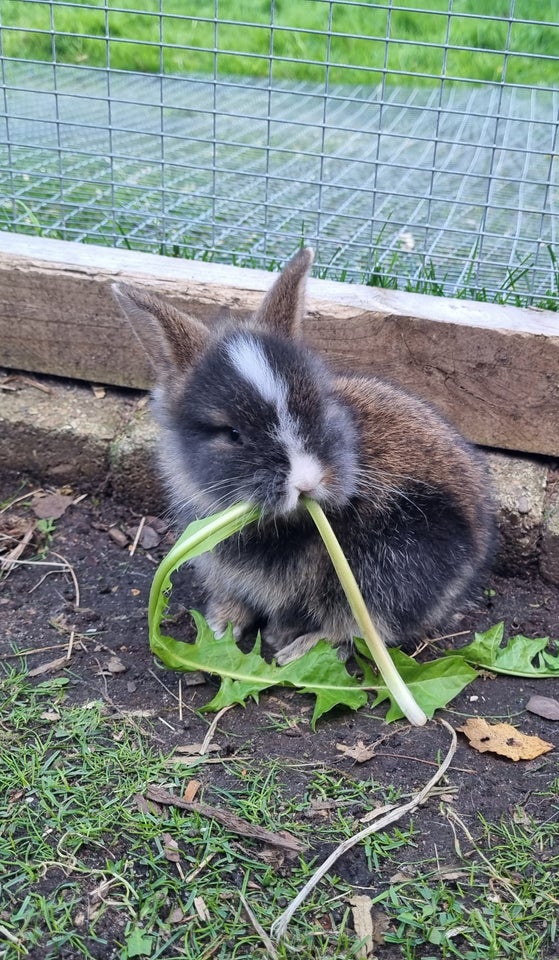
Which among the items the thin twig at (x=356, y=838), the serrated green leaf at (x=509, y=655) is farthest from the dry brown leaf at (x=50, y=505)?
the thin twig at (x=356, y=838)

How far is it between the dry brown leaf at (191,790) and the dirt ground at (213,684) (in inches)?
1.1

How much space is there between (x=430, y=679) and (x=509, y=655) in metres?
0.35

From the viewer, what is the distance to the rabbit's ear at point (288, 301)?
3.08 meters

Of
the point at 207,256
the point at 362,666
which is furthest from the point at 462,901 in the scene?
the point at 207,256

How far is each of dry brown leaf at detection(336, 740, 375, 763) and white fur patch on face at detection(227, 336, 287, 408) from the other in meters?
0.97

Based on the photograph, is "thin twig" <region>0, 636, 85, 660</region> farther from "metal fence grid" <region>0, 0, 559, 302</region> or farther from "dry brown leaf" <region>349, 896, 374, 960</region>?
"metal fence grid" <region>0, 0, 559, 302</region>

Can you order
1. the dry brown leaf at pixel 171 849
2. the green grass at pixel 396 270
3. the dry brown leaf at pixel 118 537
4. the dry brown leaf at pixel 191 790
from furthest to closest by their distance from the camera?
1. the green grass at pixel 396 270
2. the dry brown leaf at pixel 118 537
3. the dry brown leaf at pixel 191 790
4. the dry brown leaf at pixel 171 849

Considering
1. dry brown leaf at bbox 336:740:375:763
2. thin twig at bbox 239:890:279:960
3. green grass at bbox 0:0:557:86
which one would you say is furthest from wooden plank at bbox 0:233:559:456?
green grass at bbox 0:0:557:86

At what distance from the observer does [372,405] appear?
3186 millimetres

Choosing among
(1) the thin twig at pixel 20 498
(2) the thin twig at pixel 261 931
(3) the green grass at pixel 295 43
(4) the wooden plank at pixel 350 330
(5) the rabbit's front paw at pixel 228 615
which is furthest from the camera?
(3) the green grass at pixel 295 43

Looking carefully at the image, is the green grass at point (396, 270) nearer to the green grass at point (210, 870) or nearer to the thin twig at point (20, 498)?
the thin twig at point (20, 498)

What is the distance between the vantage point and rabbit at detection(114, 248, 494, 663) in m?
2.74

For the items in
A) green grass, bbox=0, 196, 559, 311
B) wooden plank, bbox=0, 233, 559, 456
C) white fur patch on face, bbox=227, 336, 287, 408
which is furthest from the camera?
green grass, bbox=0, 196, 559, 311

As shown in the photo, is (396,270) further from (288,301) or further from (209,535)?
(209,535)
